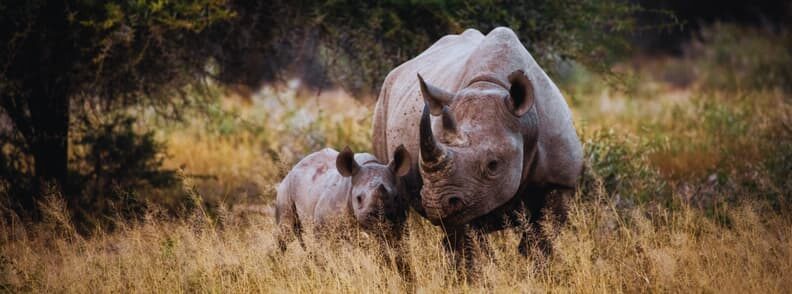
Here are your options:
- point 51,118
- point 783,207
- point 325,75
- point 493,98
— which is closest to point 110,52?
point 51,118

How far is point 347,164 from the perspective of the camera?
602cm

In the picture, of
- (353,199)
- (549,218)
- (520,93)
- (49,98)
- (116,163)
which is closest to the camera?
(520,93)

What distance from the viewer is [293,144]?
447 inches

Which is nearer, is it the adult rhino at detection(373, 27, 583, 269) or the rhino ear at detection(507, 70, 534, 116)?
the adult rhino at detection(373, 27, 583, 269)

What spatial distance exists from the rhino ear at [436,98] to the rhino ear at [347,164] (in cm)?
57

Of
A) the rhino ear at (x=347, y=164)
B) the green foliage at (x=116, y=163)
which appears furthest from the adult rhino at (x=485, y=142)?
the green foliage at (x=116, y=163)

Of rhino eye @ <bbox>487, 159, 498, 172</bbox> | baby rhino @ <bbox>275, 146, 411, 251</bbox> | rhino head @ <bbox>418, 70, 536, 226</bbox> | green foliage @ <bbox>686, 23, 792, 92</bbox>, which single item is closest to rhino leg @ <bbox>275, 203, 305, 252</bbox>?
baby rhino @ <bbox>275, 146, 411, 251</bbox>

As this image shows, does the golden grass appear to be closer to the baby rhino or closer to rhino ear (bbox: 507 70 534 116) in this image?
the baby rhino

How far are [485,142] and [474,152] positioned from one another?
90 millimetres

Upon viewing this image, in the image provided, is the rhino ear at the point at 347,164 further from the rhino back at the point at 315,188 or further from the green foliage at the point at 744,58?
the green foliage at the point at 744,58

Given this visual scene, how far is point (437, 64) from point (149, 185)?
11.6 ft

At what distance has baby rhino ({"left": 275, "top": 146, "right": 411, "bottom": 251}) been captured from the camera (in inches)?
231

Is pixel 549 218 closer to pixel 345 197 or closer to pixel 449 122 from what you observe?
pixel 449 122

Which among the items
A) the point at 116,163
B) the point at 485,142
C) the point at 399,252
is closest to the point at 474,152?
the point at 485,142
